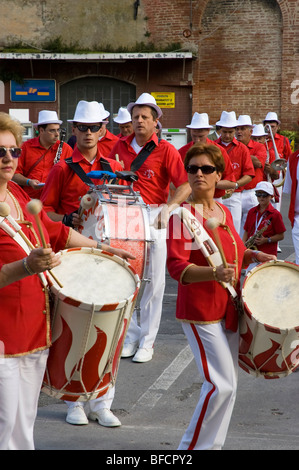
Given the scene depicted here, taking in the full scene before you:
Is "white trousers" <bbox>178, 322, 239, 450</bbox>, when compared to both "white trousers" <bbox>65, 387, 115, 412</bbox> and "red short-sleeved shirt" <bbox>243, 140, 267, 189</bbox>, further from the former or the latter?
"red short-sleeved shirt" <bbox>243, 140, 267, 189</bbox>

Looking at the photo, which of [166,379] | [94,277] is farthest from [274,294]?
[166,379]

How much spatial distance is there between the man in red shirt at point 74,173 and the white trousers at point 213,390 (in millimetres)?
2146

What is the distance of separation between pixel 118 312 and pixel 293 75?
74.6 ft

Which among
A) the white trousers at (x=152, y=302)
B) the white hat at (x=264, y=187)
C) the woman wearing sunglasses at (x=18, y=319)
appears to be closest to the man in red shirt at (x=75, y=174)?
the white trousers at (x=152, y=302)

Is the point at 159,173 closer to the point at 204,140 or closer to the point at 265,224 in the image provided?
the point at 204,140

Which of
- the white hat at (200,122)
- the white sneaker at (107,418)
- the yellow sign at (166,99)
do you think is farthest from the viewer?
the yellow sign at (166,99)

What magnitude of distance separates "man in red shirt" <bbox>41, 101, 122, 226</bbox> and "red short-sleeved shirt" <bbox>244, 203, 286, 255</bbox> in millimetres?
4055

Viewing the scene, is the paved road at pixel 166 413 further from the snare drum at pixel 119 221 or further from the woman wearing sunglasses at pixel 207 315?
the snare drum at pixel 119 221

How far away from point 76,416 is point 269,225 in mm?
5304

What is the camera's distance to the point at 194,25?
26.1 metres

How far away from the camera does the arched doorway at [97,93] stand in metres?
26.7

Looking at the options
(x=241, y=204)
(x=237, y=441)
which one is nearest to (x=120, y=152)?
(x=237, y=441)

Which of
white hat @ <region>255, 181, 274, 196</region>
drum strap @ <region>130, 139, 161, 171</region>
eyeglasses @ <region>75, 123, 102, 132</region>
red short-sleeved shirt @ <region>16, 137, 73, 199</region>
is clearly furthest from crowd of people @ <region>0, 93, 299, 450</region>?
white hat @ <region>255, 181, 274, 196</region>

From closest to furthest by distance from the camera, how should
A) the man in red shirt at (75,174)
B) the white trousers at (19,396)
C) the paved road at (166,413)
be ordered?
the white trousers at (19,396) → the paved road at (166,413) → the man in red shirt at (75,174)
